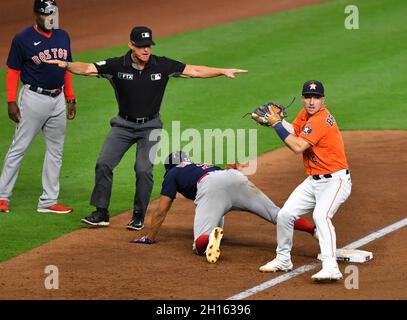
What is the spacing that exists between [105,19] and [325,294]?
49.3ft

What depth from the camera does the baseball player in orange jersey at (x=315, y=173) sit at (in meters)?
11.4

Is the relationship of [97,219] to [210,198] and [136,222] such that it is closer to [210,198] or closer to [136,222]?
[136,222]

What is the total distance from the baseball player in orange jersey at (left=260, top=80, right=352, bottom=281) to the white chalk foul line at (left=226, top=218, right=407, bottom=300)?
0.47 ft

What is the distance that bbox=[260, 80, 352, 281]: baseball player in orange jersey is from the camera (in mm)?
11352

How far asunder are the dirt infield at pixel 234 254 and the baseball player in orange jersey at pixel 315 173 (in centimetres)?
46

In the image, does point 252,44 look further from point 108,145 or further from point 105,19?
point 108,145

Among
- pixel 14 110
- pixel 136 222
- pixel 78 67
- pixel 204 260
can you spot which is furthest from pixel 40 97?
pixel 204 260

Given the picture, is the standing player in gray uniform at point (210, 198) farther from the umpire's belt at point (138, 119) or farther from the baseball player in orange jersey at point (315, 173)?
the umpire's belt at point (138, 119)

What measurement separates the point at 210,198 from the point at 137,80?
67.4 inches

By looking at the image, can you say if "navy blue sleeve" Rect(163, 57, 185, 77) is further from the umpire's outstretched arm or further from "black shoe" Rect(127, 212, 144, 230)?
"black shoe" Rect(127, 212, 144, 230)

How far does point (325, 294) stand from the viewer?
Answer: 10.7 m

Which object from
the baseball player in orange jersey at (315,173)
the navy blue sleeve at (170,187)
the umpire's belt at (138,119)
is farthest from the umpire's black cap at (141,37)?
the baseball player in orange jersey at (315,173)
